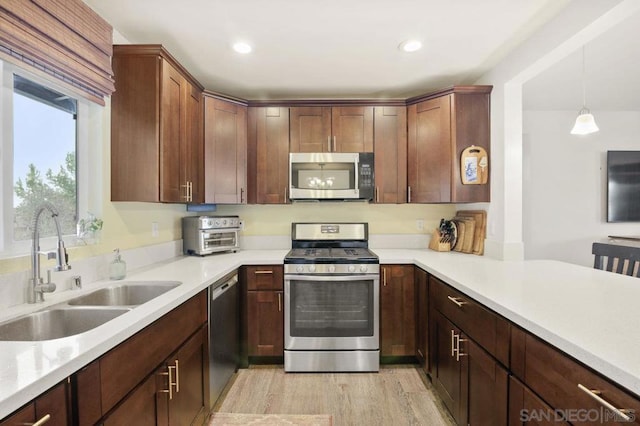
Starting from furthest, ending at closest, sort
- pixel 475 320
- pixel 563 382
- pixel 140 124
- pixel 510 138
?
pixel 510 138 < pixel 140 124 < pixel 475 320 < pixel 563 382

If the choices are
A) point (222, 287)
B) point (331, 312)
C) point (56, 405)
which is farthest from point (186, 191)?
point (56, 405)

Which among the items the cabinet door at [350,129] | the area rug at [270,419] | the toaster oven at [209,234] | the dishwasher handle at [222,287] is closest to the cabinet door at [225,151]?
the toaster oven at [209,234]

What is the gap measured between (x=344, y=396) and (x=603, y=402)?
5.50 ft

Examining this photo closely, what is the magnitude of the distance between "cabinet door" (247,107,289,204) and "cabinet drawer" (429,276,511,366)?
1.56 meters

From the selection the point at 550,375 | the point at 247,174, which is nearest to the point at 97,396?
the point at 550,375

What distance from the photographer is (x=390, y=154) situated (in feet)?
9.23

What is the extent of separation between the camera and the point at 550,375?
100 centimetres

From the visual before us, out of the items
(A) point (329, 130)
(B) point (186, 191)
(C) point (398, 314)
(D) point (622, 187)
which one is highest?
(A) point (329, 130)

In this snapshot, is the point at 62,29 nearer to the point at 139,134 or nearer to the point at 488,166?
the point at 139,134

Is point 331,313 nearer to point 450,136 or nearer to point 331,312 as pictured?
point 331,312

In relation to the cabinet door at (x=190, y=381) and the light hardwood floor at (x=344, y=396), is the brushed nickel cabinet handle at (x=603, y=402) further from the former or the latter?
the cabinet door at (x=190, y=381)

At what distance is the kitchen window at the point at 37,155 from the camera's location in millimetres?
1356

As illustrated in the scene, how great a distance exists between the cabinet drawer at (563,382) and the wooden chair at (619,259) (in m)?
1.38

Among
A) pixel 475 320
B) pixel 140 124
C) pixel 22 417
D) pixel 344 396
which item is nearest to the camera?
pixel 22 417
